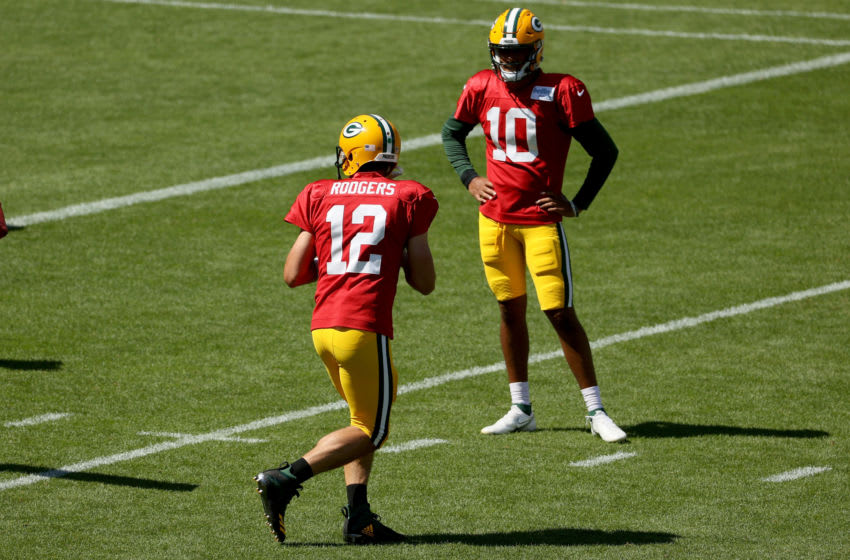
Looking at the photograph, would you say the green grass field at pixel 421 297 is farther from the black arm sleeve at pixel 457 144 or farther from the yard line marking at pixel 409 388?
the black arm sleeve at pixel 457 144

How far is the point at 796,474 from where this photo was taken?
7484 mm

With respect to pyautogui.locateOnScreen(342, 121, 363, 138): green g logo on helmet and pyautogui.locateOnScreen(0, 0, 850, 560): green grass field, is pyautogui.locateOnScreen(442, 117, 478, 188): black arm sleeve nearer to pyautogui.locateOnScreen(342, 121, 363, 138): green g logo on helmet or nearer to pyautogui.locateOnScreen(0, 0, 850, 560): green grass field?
pyautogui.locateOnScreen(0, 0, 850, 560): green grass field

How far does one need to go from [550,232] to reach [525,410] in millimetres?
1084

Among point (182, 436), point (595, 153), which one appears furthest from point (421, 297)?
point (182, 436)

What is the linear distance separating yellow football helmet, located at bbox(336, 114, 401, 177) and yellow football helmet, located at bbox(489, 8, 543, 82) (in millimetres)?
1789

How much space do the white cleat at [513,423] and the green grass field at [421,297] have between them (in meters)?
0.08

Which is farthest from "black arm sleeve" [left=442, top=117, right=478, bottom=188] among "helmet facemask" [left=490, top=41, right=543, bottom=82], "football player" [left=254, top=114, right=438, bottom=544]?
"football player" [left=254, top=114, right=438, bottom=544]

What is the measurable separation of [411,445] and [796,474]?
2.14 meters

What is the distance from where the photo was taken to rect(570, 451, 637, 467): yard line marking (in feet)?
25.3

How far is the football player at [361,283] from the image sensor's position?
20.6ft

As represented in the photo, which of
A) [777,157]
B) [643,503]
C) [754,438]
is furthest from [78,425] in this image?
[777,157]

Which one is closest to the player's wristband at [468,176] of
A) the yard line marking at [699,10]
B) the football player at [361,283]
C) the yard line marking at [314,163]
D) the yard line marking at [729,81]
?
the football player at [361,283]

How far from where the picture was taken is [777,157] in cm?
1539

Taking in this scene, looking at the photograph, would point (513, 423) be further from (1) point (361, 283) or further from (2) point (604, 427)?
(1) point (361, 283)
